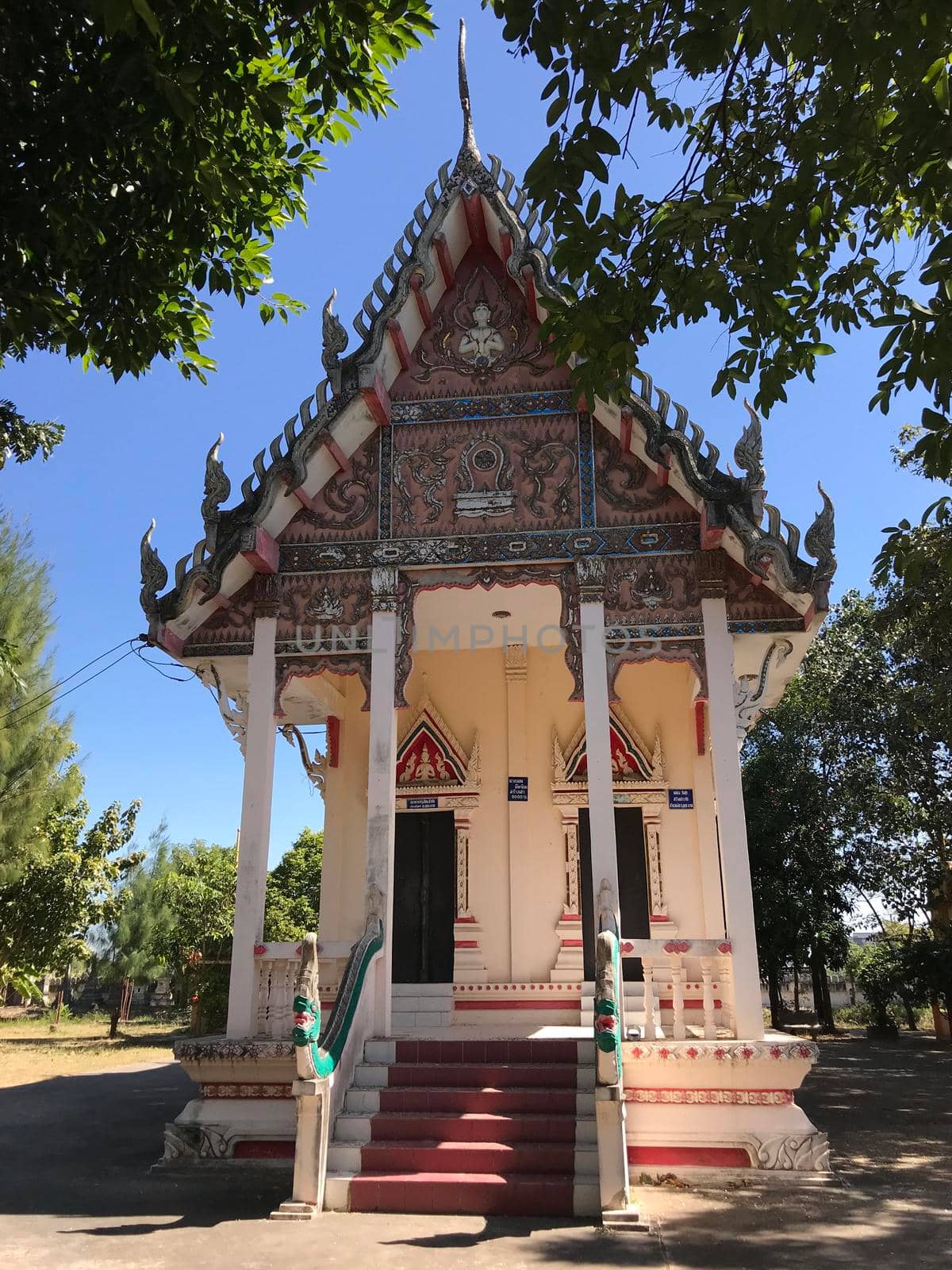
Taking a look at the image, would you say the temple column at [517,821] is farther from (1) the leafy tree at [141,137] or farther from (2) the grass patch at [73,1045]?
(2) the grass patch at [73,1045]

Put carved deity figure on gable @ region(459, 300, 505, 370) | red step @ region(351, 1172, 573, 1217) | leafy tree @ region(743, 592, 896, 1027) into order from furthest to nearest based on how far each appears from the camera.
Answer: leafy tree @ region(743, 592, 896, 1027)
carved deity figure on gable @ region(459, 300, 505, 370)
red step @ region(351, 1172, 573, 1217)

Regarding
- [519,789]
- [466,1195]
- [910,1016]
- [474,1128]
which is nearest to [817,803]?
[910,1016]

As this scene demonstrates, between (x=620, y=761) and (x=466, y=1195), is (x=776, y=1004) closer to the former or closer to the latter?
(x=620, y=761)

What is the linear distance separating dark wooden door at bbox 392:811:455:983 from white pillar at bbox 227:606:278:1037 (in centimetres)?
225

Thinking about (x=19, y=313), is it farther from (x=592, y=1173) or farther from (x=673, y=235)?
(x=592, y=1173)

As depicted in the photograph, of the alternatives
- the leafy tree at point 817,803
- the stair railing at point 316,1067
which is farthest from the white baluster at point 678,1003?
the leafy tree at point 817,803

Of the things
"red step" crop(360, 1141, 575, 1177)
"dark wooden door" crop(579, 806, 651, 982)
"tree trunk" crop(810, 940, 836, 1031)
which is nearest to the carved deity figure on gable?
"dark wooden door" crop(579, 806, 651, 982)

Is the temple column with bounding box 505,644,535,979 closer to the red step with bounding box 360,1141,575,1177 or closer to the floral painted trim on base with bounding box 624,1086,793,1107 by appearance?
the floral painted trim on base with bounding box 624,1086,793,1107

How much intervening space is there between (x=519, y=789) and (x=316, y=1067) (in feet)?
14.6

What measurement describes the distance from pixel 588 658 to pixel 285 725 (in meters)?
4.19

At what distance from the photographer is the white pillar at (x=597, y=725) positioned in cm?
710

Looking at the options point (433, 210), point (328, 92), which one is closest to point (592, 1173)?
point (328, 92)

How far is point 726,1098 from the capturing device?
21.6ft

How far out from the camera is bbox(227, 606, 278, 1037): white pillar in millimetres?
7379
